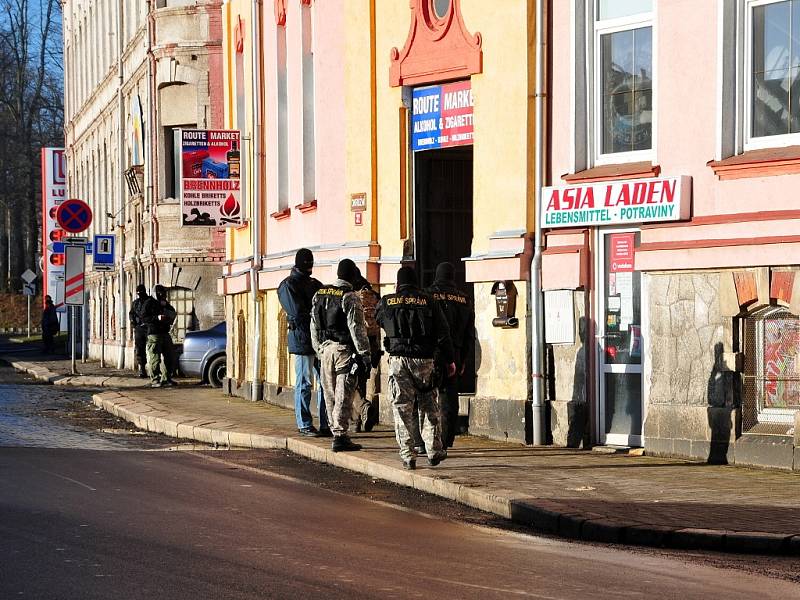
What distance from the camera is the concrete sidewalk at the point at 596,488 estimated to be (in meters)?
10.1

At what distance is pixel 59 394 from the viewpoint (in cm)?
2745

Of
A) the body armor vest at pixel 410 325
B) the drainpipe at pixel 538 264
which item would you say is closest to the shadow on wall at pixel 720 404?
the drainpipe at pixel 538 264

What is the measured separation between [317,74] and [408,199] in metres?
2.98

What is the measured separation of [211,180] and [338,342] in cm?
975

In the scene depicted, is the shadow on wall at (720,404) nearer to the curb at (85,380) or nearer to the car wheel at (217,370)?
the car wheel at (217,370)

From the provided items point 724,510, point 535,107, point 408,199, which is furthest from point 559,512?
point 408,199

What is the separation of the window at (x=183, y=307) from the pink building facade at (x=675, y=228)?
19159mm

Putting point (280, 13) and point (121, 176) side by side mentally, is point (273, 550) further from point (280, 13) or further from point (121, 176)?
point (121, 176)

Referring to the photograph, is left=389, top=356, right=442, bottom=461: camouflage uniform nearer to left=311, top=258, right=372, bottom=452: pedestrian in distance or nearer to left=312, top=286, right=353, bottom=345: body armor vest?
left=311, top=258, right=372, bottom=452: pedestrian in distance

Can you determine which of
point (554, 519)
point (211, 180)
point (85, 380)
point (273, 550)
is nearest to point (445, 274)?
point (554, 519)

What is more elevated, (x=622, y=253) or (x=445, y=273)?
(x=622, y=253)

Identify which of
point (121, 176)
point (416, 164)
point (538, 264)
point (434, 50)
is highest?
point (121, 176)

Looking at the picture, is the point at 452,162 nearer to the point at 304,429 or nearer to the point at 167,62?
the point at 304,429

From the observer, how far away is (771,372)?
13883mm
